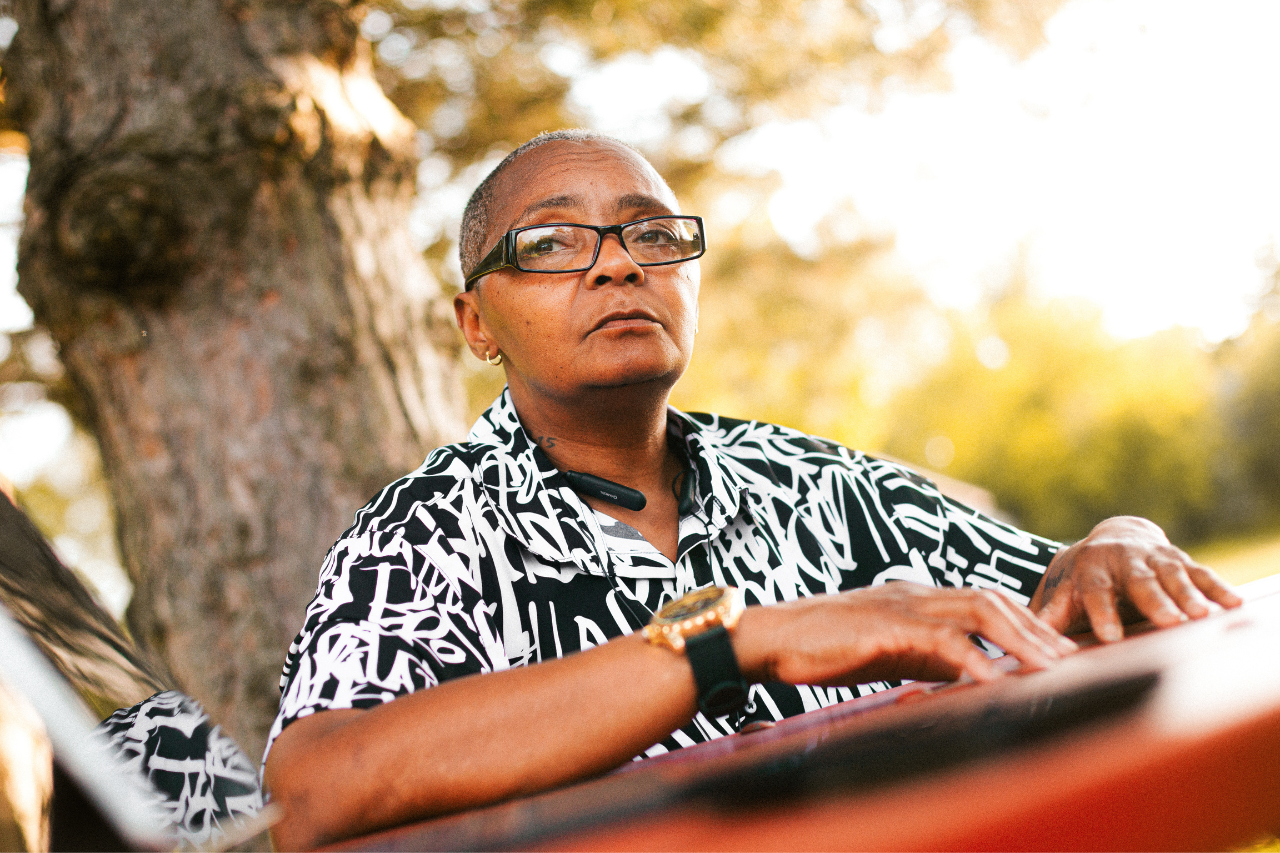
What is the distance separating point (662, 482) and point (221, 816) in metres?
1.30

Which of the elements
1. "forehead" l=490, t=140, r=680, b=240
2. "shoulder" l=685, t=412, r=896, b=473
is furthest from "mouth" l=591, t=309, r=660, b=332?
"shoulder" l=685, t=412, r=896, b=473

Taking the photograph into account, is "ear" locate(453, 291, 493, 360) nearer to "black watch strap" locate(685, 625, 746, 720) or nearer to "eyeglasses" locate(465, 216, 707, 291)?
"eyeglasses" locate(465, 216, 707, 291)

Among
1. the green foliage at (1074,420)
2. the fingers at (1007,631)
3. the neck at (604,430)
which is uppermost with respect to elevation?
the green foliage at (1074,420)

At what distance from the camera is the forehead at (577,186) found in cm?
211

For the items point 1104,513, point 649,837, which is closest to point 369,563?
point 649,837

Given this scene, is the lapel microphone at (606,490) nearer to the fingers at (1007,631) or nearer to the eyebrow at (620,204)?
the eyebrow at (620,204)

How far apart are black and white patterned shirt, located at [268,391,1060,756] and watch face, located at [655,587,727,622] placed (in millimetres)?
393

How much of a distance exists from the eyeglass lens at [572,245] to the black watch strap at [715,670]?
3.58ft

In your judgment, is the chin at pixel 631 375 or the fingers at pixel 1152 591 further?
the chin at pixel 631 375

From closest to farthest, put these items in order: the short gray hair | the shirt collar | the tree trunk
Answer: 1. the shirt collar
2. the short gray hair
3. the tree trunk

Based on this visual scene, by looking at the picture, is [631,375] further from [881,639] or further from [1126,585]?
[1126,585]

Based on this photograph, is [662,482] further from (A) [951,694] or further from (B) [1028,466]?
(B) [1028,466]

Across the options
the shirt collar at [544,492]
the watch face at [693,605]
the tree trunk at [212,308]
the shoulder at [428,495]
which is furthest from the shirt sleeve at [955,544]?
the tree trunk at [212,308]

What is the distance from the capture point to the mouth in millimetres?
2033
